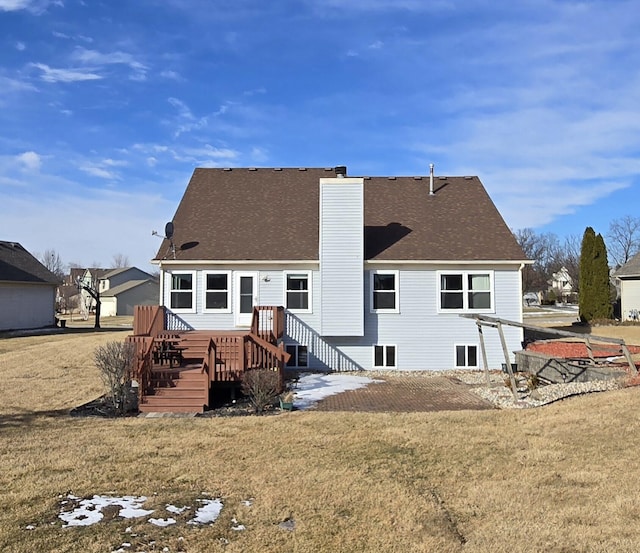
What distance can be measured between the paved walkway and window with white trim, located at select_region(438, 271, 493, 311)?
2901 millimetres

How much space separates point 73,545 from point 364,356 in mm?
12736

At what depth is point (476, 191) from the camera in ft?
65.9

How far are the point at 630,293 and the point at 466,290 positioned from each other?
22.1 metres

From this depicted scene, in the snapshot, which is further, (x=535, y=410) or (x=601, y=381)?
(x=601, y=381)

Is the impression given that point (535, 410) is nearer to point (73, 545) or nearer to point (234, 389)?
point (234, 389)

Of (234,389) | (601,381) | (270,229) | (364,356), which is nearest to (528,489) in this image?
(601,381)

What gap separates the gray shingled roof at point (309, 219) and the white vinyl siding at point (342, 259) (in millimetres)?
708

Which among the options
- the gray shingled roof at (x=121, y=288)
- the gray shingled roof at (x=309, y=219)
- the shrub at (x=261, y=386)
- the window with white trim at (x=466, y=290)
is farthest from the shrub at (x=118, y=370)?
the gray shingled roof at (x=121, y=288)

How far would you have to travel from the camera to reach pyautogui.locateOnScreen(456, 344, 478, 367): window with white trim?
55.7 ft

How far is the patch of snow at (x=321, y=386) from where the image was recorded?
12.2 meters

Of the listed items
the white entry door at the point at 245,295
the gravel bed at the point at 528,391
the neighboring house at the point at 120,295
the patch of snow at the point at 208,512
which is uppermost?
the neighboring house at the point at 120,295

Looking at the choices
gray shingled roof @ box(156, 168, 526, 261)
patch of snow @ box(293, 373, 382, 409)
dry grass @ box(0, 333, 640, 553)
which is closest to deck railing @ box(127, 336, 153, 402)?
dry grass @ box(0, 333, 640, 553)

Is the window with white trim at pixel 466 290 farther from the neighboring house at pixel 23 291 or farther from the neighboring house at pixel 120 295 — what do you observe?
the neighboring house at pixel 120 295

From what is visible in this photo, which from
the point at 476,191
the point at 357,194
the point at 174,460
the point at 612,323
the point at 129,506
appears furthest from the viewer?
the point at 612,323
